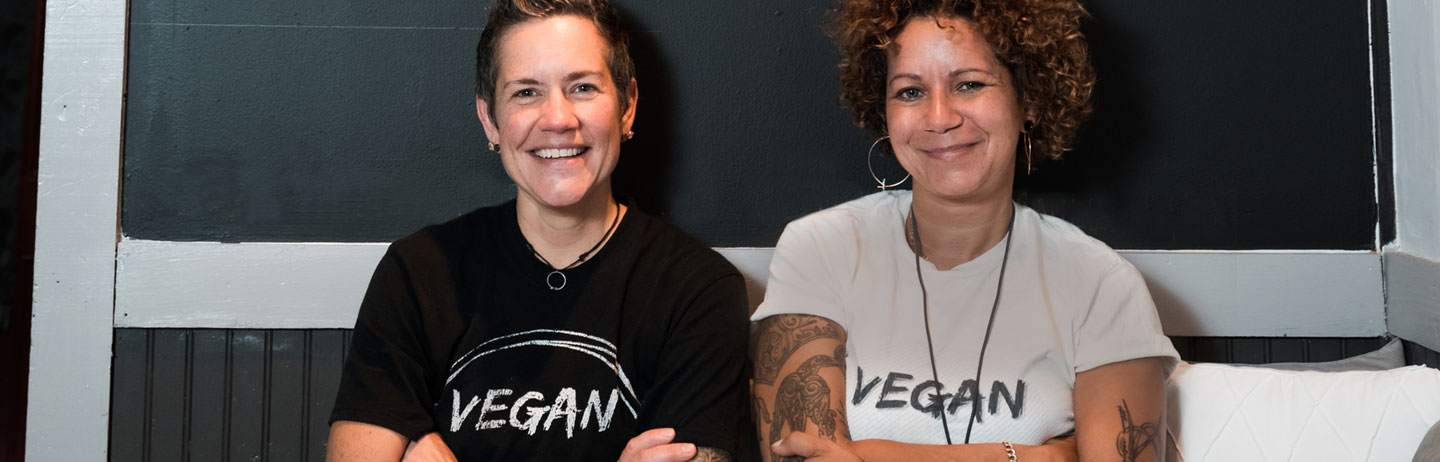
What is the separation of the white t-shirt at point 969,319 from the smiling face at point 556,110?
38 cm

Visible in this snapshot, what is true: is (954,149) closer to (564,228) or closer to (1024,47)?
(1024,47)

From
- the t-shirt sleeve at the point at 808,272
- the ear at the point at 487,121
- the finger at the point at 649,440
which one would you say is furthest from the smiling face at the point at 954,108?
the ear at the point at 487,121

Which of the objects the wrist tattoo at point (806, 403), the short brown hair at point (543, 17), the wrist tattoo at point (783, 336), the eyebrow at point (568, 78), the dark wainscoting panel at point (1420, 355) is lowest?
the wrist tattoo at point (806, 403)

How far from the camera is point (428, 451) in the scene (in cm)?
171

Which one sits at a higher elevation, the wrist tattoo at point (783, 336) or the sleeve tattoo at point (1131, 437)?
the wrist tattoo at point (783, 336)

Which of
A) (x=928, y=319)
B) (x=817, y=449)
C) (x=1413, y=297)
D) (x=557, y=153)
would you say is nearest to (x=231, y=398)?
(x=557, y=153)

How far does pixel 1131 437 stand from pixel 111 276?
197 centimetres

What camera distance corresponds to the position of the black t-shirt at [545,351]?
5.65 ft

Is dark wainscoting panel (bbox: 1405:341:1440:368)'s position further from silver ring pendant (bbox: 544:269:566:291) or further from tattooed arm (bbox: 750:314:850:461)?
silver ring pendant (bbox: 544:269:566:291)

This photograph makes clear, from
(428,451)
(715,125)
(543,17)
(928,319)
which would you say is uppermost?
(543,17)

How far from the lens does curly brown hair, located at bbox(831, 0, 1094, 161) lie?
1741 millimetres

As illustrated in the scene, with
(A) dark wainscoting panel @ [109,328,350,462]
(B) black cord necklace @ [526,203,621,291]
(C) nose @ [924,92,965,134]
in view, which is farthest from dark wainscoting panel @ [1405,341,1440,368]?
(A) dark wainscoting panel @ [109,328,350,462]

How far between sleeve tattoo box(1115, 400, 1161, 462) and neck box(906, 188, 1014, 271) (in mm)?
361

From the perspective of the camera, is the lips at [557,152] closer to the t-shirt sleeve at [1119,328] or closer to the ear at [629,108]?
the ear at [629,108]
